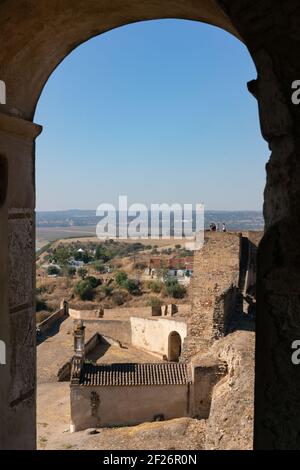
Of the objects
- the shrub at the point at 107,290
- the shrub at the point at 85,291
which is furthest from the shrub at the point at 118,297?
the shrub at the point at 85,291

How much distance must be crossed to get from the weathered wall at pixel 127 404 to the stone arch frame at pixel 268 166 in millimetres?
10772

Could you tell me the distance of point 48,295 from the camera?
4009cm

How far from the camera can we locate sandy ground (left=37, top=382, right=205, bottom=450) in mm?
9688

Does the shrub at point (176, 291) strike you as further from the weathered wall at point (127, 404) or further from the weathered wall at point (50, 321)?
the weathered wall at point (127, 404)

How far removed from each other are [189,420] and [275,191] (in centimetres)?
1126

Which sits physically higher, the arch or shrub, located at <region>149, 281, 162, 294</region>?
the arch

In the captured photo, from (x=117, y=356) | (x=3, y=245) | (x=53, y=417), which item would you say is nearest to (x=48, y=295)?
(x=117, y=356)

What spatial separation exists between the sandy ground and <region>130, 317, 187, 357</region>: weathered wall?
7.04 meters

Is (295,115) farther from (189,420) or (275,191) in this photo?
(189,420)

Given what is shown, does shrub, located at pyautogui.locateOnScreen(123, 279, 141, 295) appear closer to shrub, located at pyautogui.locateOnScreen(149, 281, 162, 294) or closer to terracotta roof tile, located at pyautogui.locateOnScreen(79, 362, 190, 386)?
shrub, located at pyautogui.locateOnScreen(149, 281, 162, 294)

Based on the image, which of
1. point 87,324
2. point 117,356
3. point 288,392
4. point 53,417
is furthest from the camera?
point 87,324

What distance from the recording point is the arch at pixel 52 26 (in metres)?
2.09

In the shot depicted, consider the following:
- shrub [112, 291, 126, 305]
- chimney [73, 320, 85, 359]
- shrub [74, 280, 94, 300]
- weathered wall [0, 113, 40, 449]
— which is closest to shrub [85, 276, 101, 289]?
shrub [74, 280, 94, 300]

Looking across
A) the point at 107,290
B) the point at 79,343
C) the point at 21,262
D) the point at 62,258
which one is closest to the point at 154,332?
the point at 79,343
